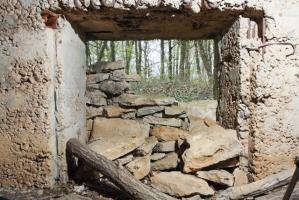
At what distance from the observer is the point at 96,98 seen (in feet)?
10.9

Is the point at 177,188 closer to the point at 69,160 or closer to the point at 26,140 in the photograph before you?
the point at 69,160

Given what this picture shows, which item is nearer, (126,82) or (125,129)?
(125,129)

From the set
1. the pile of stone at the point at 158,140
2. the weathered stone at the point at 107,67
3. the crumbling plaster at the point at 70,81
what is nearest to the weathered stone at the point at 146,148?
the pile of stone at the point at 158,140

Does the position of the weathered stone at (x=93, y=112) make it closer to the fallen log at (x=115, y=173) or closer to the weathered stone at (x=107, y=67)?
the weathered stone at (x=107, y=67)

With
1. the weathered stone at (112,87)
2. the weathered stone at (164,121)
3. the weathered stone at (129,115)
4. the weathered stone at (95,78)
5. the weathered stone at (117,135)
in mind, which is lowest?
the weathered stone at (117,135)

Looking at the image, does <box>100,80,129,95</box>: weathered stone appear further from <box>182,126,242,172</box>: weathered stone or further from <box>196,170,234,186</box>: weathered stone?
<box>196,170,234,186</box>: weathered stone

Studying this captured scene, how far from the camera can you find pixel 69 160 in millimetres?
2766

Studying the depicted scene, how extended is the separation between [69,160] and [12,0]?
1.39 metres

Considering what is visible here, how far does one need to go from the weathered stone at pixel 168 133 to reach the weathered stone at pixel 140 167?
0.33 metres

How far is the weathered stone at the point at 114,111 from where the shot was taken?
3.27 meters

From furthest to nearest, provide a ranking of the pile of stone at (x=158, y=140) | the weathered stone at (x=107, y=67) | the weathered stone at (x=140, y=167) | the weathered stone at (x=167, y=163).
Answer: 1. the weathered stone at (x=107, y=67)
2. the weathered stone at (x=167, y=163)
3. the weathered stone at (x=140, y=167)
4. the pile of stone at (x=158, y=140)

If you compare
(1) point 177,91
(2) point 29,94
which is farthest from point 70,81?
(1) point 177,91

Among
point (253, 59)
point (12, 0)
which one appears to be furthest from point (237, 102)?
point (12, 0)

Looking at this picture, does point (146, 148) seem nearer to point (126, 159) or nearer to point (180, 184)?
point (126, 159)
